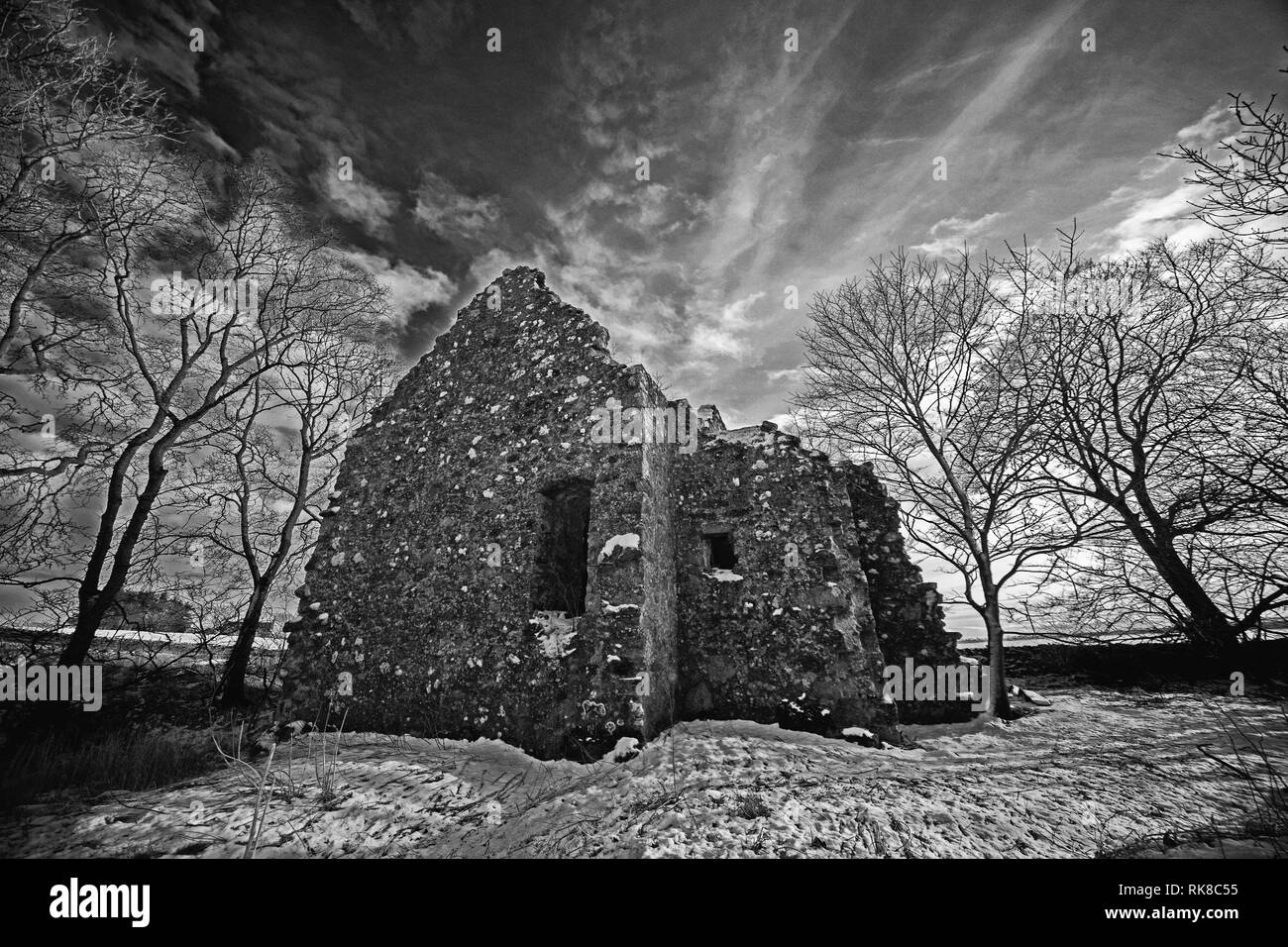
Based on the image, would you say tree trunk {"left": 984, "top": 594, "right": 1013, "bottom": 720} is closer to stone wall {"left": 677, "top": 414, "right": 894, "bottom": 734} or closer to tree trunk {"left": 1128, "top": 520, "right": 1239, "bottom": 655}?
tree trunk {"left": 1128, "top": 520, "right": 1239, "bottom": 655}

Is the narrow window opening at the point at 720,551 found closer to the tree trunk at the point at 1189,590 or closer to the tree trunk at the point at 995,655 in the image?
the tree trunk at the point at 995,655

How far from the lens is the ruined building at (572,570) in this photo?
481cm

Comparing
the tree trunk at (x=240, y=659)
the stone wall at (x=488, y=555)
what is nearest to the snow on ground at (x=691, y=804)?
the stone wall at (x=488, y=555)

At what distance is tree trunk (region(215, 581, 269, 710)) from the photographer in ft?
26.9

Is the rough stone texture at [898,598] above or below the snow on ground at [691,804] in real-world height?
above

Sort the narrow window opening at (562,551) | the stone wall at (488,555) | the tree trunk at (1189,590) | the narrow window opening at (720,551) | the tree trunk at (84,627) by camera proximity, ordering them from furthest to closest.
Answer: the tree trunk at (84,627) → the narrow window opening at (720,551) → the tree trunk at (1189,590) → the narrow window opening at (562,551) → the stone wall at (488,555)

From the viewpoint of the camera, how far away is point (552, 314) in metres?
6.69

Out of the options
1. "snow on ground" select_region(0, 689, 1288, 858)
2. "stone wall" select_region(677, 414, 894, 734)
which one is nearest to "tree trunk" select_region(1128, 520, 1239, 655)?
"snow on ground" select_region(0, 689, 1288, 858)

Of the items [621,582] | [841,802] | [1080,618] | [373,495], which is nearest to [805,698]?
[841,802]

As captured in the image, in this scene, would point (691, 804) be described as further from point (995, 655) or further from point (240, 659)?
point (240, 659)

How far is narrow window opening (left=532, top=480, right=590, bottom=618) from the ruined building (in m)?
0.03

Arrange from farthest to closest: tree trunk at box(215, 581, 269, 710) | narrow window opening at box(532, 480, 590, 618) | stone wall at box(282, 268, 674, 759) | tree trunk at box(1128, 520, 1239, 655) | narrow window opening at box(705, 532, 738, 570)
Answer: tree trunk at box(215, 581, 269, 710) < narrow window opening at box(705, 532, 738, 570) < tree trunk at box(1128, 520, 1239, 655) < narrow window opening at box(532, 480, 590, 618) < stone wall at box(282, 268, 674, 759)

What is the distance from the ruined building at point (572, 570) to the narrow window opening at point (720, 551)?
33 millimetres
